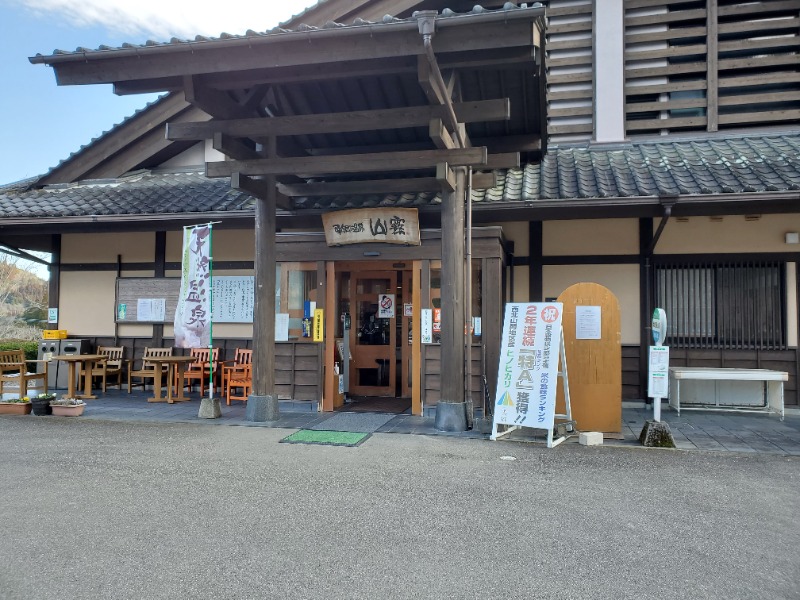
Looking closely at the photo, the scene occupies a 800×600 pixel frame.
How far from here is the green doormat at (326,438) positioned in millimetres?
6516

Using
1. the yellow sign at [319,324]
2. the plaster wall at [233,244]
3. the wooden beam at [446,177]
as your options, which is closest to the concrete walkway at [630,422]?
the yellow sign at [319,324]

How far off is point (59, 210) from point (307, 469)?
7.30 meters

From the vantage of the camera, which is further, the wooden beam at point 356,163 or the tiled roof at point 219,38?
the wooden beam at point 356,163

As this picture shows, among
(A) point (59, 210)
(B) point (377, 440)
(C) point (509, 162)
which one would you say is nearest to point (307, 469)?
(B) point (377, 440)

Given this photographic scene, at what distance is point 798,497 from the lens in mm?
4688

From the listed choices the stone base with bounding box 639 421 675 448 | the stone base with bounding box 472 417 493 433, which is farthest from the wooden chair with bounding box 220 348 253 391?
the stone base with bounding box 639 421 675 448

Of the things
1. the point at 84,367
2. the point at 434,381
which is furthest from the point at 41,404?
the point at 434,381

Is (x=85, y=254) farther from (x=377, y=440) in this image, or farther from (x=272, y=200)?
(x=377, y=440)

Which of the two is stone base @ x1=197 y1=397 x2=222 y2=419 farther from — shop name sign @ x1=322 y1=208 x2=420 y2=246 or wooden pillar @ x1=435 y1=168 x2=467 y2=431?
wooden pillar @ x1=435 y1=168 x2=467 y2=431

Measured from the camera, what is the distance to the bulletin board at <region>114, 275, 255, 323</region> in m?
10.3

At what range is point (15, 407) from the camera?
8.40 meters

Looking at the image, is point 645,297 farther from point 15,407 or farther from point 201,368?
point 15,407

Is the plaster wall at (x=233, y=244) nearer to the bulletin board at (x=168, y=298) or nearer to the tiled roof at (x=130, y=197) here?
the bulletin board at (x=168, y=298)

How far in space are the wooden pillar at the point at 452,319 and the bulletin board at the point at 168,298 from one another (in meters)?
4.51
